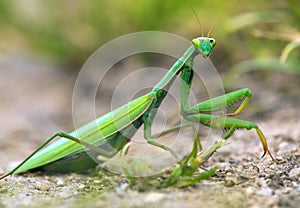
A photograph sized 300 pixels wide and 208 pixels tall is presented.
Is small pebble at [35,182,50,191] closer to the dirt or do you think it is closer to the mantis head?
the dirt

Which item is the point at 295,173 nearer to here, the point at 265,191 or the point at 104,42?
the point at 265,191

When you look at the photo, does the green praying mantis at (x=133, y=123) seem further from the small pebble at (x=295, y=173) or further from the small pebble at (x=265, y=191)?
the small pebble at (x=265, y=191)

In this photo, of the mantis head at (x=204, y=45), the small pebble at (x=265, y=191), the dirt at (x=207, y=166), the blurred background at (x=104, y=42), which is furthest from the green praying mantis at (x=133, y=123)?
the blurred background at (x=104, y=42)

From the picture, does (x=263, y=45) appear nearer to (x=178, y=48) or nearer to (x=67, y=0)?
(x=178, y=48)

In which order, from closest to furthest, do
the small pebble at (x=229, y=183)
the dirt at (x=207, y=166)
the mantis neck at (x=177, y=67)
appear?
the dirt at (x=207, y=166), the small pebble at (x=229, y=183), the mantis neck at (x=177, y=67)

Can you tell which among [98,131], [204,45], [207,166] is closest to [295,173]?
[207,166]
